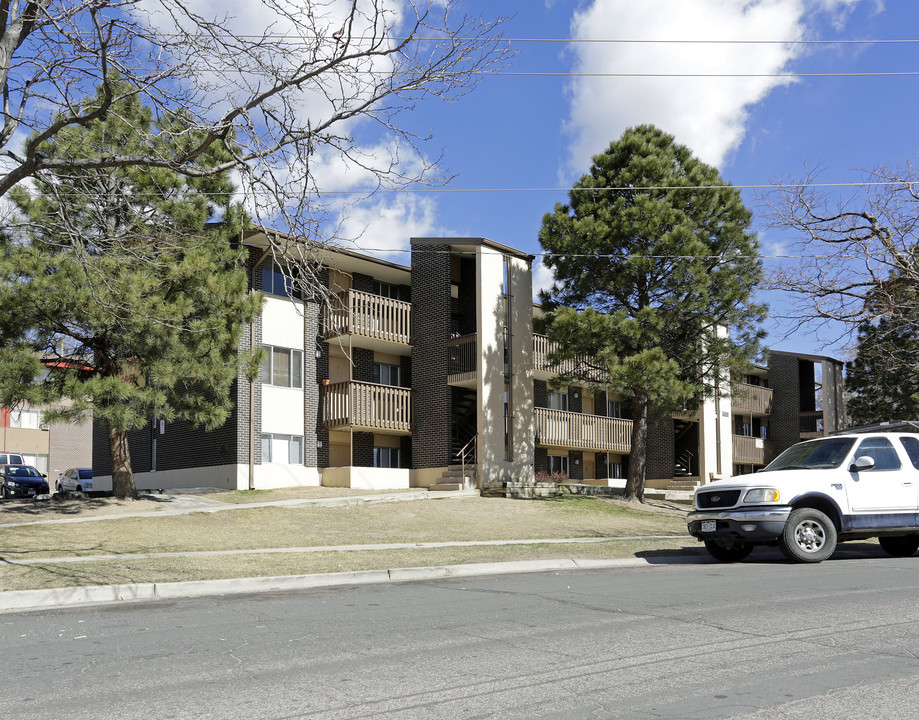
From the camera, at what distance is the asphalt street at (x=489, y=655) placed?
5.32m

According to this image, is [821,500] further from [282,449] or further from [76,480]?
[76,480]

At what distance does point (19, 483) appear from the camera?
35188mm

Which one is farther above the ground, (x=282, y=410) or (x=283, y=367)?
(x=283, y=367)

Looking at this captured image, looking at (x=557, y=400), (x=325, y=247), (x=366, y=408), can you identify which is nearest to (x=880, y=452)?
(x=325, y=247)

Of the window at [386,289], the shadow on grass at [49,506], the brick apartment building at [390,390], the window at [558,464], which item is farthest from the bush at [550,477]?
the shadow on grass at [49,506]

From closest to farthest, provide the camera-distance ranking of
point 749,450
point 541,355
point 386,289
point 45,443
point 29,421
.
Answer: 1. point 541,355
2. point 386,289
3. point 749,450
4. point 29,421
5. point 45,443

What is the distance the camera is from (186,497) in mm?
23953

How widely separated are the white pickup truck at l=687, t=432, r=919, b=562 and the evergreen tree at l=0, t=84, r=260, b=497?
1058 cm

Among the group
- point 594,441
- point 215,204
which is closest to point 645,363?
point 594,441

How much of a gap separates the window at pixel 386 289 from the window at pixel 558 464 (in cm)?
891

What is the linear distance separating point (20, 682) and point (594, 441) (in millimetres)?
27881

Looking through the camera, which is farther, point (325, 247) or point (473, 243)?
point (473, 243)

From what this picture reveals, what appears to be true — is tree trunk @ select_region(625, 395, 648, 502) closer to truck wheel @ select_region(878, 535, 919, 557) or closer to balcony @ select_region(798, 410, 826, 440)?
truck wheel @ select_region(878, 535, 919, 557)

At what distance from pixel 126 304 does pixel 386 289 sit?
1523 centimetres
